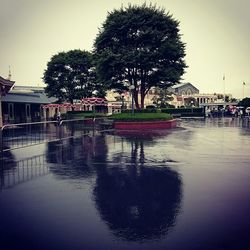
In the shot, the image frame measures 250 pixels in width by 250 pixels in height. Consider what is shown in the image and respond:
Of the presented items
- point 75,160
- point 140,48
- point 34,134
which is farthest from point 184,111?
point 75,160

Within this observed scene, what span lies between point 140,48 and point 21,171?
2479 cm

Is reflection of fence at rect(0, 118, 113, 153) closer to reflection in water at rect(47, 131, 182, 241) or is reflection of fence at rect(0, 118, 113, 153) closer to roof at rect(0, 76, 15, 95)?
roof at rect(0, 76, 15, 95)

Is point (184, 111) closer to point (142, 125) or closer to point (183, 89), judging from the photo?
point (142, 125)

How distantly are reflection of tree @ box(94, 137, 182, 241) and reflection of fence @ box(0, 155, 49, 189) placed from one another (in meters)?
2.02

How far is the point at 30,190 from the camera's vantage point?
276 inches

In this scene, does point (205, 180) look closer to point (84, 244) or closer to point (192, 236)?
point (192, 236)

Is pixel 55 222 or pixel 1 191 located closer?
pixel 55 222

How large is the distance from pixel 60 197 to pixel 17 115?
4599 cm

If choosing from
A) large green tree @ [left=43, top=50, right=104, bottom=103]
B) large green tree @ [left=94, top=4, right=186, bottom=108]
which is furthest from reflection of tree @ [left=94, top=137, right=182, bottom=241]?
large green tree @ [left=43, top=50, right=104, bottom=103]

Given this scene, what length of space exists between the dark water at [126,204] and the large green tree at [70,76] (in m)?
43.2

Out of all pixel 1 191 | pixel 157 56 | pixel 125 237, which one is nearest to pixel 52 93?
pixel 157 56

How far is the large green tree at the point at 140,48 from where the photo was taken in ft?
99.9

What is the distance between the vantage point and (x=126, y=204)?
584 centimetres

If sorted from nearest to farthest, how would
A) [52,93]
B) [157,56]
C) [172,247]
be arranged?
[172,247] → [157,56] → [52,93]
